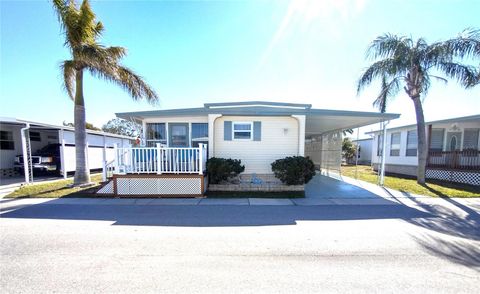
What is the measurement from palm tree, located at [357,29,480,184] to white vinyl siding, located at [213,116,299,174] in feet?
17.4

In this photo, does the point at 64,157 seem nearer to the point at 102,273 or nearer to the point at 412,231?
the point at 102,273

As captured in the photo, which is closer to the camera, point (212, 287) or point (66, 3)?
point (212, 287)

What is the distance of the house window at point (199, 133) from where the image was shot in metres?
10.3

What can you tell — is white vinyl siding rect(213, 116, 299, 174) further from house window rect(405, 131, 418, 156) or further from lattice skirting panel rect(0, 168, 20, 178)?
lattice skirting panel rect(0, 168, 20, 178)

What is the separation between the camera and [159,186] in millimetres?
7785

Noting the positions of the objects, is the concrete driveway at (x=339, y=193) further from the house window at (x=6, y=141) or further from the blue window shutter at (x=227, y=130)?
the house window at (x=6, y=141)

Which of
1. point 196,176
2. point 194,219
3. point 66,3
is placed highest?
point 66,3

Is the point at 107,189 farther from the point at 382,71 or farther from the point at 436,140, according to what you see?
the point at 436,140

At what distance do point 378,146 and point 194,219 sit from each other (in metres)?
18.8

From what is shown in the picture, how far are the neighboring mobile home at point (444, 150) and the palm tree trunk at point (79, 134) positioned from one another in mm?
18782

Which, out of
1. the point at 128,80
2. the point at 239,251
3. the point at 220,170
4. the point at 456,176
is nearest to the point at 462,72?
the point at 456,176

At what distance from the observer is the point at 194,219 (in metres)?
5.32

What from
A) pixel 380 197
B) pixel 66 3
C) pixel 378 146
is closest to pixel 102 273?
pixel 380 197

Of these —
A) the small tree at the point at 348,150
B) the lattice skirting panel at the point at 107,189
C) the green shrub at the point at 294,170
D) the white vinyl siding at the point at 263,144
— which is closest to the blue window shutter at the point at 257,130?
the white vinyl siding at the point at 263,144
